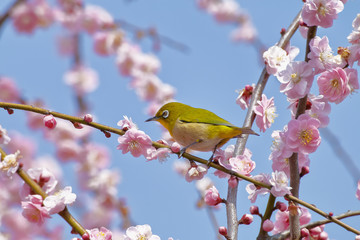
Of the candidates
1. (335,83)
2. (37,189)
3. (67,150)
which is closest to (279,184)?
(335,83)

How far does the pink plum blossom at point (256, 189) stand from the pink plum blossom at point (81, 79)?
6696mm

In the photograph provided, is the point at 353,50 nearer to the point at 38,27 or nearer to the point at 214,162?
the point at 214,162

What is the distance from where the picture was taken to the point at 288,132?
7.66ft

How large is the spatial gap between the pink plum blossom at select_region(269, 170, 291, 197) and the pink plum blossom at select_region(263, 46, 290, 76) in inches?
29.2

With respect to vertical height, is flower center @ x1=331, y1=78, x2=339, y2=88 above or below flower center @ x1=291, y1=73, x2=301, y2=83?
above

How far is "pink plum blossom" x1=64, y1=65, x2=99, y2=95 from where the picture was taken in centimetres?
888

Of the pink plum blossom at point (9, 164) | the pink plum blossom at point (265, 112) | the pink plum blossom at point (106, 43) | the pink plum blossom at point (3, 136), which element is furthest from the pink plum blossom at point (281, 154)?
the pink plum blossom at point (106, 43)

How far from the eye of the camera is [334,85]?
2418 mm

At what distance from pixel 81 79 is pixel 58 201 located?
6.92 metres

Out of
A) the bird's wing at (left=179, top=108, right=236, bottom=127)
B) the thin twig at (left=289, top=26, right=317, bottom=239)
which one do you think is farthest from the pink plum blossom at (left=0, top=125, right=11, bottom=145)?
the thin twig at (left=289, top=26, right=317, bottom=239)

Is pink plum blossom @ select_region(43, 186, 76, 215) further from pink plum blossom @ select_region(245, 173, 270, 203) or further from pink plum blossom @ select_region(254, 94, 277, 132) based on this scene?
pink plum blossom @ select_region(254, 94, 277, 132)

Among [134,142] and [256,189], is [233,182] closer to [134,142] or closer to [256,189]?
[256,189]

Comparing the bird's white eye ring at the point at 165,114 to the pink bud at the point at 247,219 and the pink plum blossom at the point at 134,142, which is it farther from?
the pink bud at the point at 247,219

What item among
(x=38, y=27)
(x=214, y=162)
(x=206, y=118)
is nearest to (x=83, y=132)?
(x=38, y=27)
